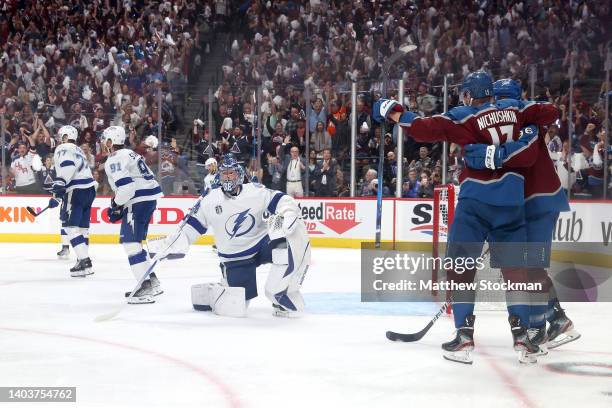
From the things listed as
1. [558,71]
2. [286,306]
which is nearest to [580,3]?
[558,71]

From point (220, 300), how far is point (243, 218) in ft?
1.96

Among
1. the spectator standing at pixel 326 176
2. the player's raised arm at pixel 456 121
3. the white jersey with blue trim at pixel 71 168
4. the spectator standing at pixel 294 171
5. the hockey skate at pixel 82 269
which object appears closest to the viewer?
the player's raised arm at pixel 456 121

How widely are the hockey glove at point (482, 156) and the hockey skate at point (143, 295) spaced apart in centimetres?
314

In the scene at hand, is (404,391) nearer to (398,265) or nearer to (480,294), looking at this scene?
(398,265)

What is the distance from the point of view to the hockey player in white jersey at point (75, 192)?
323 inches

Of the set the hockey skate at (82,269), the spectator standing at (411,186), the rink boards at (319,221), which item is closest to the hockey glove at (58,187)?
the hockey skate at (82,269)

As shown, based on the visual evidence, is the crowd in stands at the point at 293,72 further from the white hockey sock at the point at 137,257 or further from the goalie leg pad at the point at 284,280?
the goalie leg pad at the point at 284,280

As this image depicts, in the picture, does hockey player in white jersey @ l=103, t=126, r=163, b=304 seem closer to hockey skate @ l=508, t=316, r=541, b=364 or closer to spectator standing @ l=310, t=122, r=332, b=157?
hockey skate @ l=508, t=316, r=541, b=364

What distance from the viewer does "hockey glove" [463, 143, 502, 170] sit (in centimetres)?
393

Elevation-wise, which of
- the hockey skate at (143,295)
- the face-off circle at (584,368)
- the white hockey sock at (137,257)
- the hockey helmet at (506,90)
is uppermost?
the hockey helmet at (506,90)

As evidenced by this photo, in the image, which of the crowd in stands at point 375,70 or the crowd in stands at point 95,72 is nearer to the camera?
the crowd in stands at point 375,70

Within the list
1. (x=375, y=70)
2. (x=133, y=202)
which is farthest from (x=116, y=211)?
(x=375, y=70)

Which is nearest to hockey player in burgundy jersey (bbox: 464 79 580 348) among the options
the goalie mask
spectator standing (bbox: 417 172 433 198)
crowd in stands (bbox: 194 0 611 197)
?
the goalie mask

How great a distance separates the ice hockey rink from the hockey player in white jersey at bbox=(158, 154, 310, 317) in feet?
0.54
